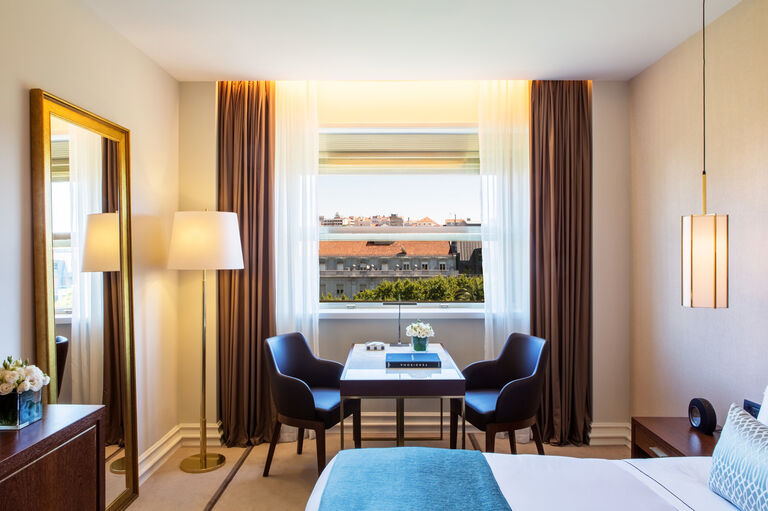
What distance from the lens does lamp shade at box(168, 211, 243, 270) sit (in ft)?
10.0

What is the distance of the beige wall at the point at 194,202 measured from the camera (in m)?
3.60

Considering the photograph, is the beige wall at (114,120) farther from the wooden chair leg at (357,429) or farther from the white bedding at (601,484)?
the white bedding at (601,484)

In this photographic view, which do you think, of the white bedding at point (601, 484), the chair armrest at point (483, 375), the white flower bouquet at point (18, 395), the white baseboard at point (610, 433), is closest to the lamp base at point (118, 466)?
the white flower bouquet at point (18, 395)

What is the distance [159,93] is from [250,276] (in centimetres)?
145

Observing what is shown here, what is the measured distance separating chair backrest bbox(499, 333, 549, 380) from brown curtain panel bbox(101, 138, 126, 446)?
2447 millimetres

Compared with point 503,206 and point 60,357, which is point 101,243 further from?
point 503,206

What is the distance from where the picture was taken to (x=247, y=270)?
3.59 metres

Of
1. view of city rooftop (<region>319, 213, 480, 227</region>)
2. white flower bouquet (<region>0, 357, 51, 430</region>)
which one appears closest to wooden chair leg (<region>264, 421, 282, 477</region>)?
white flower bouquet (<region>0, 357, 51, 430</region>)

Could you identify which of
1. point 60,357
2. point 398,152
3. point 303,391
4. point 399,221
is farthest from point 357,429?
point 398,152

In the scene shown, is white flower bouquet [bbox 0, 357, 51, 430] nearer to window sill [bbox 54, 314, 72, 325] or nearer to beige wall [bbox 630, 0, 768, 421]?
window sill [bbox 54, 314, 72, 325]

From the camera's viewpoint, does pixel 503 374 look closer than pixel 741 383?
No

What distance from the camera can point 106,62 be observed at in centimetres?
271

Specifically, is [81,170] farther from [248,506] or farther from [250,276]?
[248,506]

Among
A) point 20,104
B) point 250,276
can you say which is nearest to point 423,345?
point 250,276
